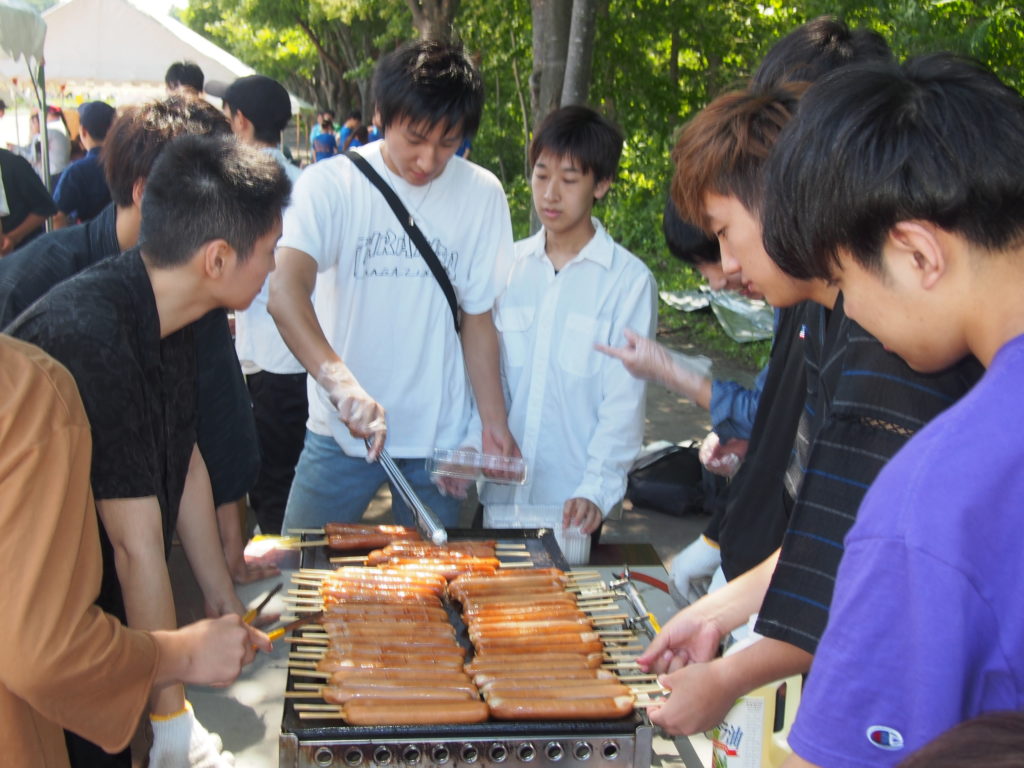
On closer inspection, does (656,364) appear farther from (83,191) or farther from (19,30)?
(19,30)

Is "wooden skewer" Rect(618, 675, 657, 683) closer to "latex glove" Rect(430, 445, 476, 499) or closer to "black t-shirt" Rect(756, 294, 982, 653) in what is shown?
"black t-shirt" Rect(756, 294, 982, 653)

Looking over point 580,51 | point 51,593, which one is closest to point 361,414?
point 51,593

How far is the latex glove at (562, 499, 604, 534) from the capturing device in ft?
11.7

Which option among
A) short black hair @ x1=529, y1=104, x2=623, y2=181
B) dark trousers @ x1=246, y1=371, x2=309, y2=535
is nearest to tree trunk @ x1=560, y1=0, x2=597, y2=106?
short black hair @ x1=529, y1=104, x2=623, y2=181

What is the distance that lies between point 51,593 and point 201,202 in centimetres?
114

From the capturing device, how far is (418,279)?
3619 mm

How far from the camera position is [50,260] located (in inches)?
123

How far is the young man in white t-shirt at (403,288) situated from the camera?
3473mm

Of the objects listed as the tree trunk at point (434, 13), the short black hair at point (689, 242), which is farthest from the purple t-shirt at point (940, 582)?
the tree trunk at point (434, 13)

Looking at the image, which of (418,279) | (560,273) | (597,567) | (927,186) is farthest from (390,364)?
(927,186)

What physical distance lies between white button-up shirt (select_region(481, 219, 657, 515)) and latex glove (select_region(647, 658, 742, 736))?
175cm

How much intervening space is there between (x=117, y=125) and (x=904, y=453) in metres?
2.98

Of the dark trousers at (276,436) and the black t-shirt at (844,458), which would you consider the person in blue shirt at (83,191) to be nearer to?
the dark trousers at (276,436)

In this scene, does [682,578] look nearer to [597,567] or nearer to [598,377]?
[597,567]
